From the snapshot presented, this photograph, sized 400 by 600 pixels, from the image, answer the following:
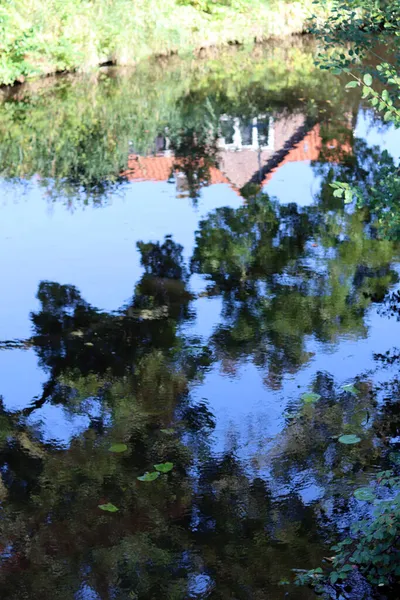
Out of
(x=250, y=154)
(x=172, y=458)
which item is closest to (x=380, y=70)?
(x=172, y=458)

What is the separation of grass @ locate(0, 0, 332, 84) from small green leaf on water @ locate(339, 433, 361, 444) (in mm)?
18354

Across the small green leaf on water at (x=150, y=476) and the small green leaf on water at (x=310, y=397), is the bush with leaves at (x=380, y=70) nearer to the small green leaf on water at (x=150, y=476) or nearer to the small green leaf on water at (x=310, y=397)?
the small green leaf on water at (x=310, y=397)

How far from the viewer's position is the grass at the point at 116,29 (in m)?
24.3

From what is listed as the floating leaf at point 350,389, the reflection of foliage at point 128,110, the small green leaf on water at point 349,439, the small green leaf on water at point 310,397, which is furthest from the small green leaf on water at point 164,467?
the reflection of foliage at point 128,110

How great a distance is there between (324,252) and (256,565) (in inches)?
256

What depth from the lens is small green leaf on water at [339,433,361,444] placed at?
279 inches

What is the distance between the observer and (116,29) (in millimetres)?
27844

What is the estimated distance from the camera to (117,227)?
512 inches

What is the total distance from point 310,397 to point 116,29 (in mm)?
22317

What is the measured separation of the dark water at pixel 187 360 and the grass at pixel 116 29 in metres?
7.35

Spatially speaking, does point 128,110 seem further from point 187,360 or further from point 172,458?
point 172,458

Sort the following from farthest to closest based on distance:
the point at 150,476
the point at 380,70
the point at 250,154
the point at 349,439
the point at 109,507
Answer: the point at 250,154 < the point at 380,70 < the point at 349,439 < the point at 150,476 < the point at 109,507

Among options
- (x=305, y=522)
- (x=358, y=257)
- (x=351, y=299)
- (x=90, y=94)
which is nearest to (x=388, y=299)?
(x=351, y=299)

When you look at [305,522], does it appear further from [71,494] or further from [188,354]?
[188,354]
